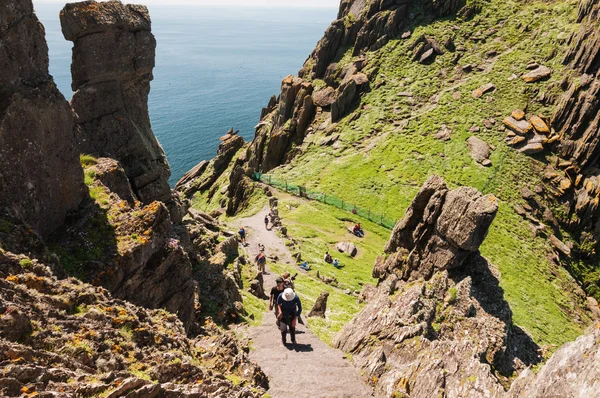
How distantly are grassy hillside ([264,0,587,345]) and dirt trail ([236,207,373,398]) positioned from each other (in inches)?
1344

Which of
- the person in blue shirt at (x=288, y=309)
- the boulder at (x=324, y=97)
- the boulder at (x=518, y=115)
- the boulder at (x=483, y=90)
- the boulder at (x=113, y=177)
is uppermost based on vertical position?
the boulder at (x=483, y=90)

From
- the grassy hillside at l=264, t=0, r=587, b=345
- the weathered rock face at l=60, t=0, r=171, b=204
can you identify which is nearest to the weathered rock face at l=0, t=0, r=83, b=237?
the weathered rock face at l=60, t=0, r=171, b=204

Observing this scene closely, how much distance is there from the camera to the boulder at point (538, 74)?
77812 millimetres

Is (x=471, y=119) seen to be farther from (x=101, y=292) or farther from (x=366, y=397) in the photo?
A: (x=101, y=292)

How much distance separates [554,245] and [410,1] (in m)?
71.5

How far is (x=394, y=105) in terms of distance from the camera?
3455 inches

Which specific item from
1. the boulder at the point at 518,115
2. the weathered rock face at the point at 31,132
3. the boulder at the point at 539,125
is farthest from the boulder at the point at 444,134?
the weathered rock face at the point at 31,132

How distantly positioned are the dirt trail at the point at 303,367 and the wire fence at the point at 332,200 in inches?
1624

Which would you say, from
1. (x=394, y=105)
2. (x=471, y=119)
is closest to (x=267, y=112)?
(x=394, y=105)

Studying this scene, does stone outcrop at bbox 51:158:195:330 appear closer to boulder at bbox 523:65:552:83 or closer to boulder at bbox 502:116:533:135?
boulder at bbox 502:116:533:135

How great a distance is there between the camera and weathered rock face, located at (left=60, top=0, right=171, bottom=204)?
25.3 metres

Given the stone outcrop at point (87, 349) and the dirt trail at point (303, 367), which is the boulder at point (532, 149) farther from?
the stone outcrop at point (87, 349)

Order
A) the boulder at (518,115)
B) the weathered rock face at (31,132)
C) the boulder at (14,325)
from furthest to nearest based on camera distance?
the boulder at (518,115), the weathered rock face at (31,132), the boulder at (14,325)

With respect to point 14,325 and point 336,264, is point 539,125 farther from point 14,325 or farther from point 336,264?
point 14,325
